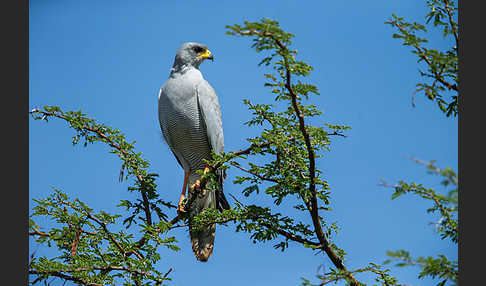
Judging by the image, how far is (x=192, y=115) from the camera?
536cm

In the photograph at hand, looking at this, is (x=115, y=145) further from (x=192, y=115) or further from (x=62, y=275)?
(x=62, y=275)

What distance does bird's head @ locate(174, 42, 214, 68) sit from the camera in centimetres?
557

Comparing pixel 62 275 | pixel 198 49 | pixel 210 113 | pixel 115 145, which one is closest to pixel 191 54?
pixel 198 49

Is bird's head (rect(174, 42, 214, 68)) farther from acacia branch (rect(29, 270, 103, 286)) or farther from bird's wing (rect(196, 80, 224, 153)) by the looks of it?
acacia branch (rect(29, 270, 103, 286))

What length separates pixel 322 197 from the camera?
3717 millimetres

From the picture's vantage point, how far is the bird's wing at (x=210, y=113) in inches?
211

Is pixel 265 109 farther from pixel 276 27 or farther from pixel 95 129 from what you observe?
pixel 95 129

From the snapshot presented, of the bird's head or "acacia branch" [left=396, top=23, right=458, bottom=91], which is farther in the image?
the bird's head

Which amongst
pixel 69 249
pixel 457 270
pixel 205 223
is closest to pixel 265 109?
pixel 205 223

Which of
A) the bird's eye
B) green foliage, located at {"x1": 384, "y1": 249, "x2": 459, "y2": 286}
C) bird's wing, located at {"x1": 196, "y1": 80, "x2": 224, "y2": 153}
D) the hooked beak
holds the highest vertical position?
the bird's eye

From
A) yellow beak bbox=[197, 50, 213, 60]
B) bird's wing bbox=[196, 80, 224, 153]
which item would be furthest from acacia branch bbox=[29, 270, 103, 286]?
yellow beak bbox=[197, 50, 213, 60]

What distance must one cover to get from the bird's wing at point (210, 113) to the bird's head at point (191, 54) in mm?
293

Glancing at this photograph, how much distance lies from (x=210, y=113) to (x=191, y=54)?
0.74m
